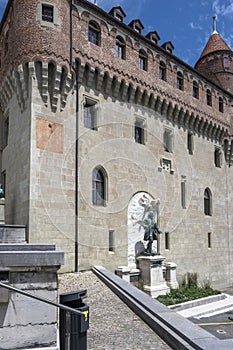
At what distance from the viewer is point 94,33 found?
1627cm

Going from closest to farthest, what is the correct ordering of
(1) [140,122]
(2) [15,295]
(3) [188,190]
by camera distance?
(2) [15,295], (1) [140,122], (3) [188,190]

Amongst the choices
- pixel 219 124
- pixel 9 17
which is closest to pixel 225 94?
pixel 219 124

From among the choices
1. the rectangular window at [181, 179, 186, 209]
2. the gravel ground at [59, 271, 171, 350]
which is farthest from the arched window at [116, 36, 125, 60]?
the gravel ground at [59, 271, 171, 350]

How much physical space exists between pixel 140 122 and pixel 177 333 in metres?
14.1

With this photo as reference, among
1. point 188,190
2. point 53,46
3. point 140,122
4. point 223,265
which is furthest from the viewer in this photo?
point 223,265

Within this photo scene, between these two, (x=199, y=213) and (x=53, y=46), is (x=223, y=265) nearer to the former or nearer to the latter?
(x=199, y=213)

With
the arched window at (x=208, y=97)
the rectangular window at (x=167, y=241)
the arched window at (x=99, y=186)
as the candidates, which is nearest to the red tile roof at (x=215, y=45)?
the arched window at (x=208, y=97)

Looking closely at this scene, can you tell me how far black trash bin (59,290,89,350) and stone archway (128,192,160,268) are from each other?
11.6 metres

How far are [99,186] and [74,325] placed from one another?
11.4 m

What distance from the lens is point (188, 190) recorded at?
2072 cm

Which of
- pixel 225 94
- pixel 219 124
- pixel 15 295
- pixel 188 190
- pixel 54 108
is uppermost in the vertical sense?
pixel 225 94

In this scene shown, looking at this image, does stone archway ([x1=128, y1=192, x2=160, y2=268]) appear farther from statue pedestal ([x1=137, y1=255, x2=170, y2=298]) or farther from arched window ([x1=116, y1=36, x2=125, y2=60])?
arched window ([x1=116, y1=36, x2=125, y2=60])

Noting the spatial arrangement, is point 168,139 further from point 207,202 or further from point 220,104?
point 220,104

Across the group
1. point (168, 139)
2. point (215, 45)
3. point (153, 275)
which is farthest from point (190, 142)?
point (215, 45)
